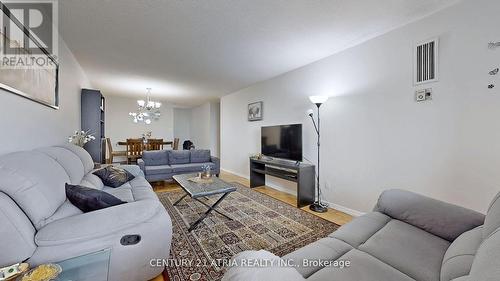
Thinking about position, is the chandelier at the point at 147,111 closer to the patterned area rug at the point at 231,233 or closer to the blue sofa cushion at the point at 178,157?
the blue sofa cushion at the point at 178,157

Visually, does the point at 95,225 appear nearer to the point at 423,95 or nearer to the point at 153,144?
the point at 423,95


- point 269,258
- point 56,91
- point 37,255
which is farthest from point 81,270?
point 56,91

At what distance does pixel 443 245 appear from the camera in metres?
1.22

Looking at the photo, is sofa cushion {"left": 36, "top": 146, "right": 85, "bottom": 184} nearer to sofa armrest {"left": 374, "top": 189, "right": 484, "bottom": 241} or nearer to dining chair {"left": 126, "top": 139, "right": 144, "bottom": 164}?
sofa armrest {"left": 374, "top": 189, "right": 484, "bottom": 241}

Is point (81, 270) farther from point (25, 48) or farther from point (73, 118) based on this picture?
point (73, 118)

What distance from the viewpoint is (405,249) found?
1.18m

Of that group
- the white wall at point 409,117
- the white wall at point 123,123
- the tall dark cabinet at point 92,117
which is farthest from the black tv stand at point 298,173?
the white wall at point 123,123

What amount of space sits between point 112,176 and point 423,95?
3.84 meters

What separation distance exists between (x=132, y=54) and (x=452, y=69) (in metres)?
4.02

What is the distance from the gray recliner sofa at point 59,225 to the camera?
106cm

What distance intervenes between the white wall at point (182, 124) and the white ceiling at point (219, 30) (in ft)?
15.6

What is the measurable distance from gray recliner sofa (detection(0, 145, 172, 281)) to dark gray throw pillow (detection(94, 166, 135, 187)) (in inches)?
38.6

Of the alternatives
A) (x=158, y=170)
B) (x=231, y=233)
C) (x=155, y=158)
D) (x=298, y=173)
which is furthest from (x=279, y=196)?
(x=155, y=158)

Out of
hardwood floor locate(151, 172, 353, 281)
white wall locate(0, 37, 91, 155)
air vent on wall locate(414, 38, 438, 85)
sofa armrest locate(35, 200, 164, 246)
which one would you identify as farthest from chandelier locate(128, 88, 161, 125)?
air vent on wall locate(414, 38, 438, 85)
